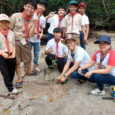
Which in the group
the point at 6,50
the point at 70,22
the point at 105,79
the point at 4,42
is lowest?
the point at 105,79

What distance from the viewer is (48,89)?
278 cm

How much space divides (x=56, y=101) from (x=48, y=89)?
456 millimetres

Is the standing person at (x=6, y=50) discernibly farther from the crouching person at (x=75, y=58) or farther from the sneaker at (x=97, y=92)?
the sneaker at (x=97, y=92)

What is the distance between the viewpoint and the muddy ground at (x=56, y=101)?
6.95 feet

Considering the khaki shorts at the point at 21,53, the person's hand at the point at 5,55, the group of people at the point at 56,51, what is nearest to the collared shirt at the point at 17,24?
the group of people at the point at 56,51

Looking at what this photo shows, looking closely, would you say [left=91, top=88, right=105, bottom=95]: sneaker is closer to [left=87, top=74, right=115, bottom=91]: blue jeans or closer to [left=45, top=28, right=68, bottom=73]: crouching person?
[left=87, top=74, right=115, bottom=91]: blue jeans

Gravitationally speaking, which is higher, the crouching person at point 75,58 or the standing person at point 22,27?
the standing person at point 22,27

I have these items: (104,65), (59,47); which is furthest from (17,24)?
(104,65)

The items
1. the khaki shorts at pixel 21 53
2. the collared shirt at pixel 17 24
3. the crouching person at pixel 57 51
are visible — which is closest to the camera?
the collared shirt at pixel 17 24

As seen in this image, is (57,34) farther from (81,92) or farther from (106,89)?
(106,89)

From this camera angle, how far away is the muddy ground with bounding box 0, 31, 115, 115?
212cm

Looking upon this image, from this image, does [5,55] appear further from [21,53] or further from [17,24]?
[17,24]

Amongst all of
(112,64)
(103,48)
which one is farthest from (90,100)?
(103,48)

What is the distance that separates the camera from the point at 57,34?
3.29m
